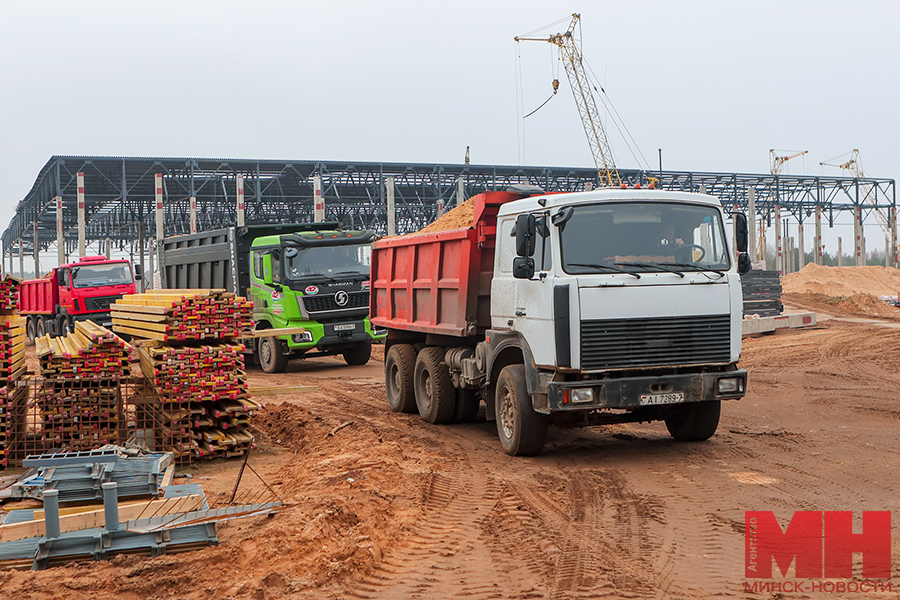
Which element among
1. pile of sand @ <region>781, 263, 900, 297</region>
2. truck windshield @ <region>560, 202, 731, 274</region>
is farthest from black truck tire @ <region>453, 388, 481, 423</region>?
pile of sand @ <region>781, 263, 900, 297</region>

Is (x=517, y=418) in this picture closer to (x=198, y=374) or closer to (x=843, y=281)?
(x=198, y=374)

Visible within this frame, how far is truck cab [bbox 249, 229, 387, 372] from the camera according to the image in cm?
1766

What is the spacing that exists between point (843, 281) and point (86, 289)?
3450cm

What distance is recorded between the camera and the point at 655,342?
317 inches

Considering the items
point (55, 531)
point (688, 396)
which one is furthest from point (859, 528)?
point (55, 531)

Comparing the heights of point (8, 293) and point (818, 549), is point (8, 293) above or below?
above

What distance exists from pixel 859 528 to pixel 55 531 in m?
Answer: 5.77

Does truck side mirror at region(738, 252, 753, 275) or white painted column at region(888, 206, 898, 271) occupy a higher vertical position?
white painted column at region(888, 206, 898, 271)

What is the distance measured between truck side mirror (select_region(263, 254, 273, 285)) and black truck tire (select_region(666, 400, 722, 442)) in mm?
10817

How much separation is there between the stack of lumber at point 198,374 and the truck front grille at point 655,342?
4.29 meters

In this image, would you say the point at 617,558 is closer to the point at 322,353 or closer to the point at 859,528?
the point at 859,528

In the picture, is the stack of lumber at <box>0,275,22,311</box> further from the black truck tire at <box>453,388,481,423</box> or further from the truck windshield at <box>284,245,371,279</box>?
the truck windshield at <box>284,245,371,279</box>

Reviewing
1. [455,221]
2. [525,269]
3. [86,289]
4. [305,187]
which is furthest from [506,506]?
[305,187]

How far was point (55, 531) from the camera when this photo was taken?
578 cm
